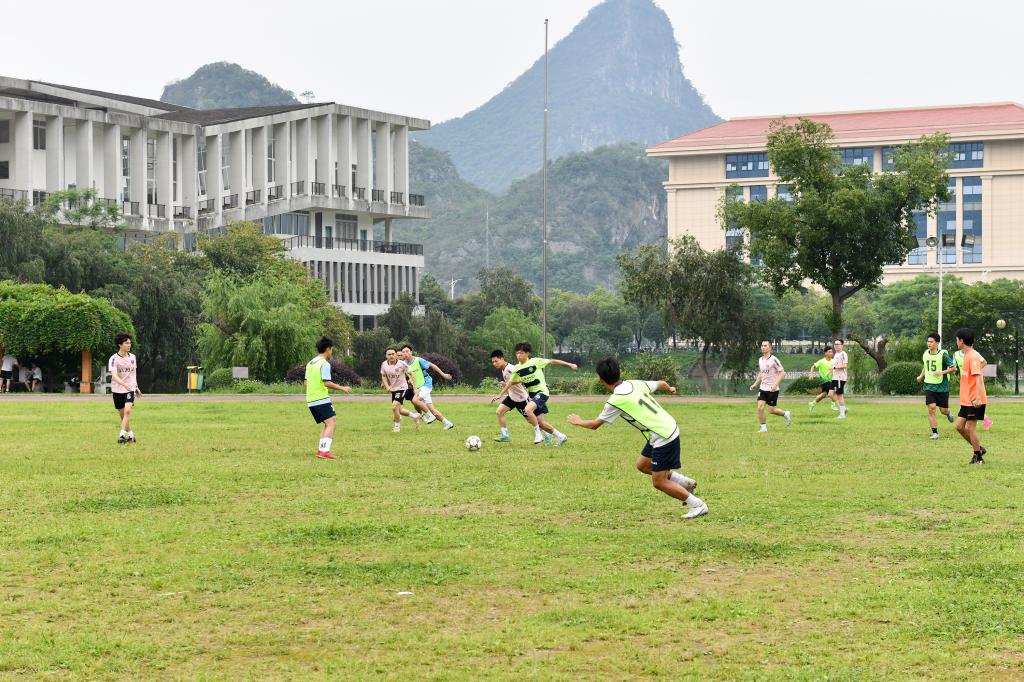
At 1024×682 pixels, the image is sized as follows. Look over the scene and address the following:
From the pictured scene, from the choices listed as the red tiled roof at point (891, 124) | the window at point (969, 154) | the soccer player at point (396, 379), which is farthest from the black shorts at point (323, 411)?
the window at point (969, 154)

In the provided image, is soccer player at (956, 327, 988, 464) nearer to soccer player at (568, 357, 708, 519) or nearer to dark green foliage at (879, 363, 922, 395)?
soccer player at (568, 357, 708, 519)

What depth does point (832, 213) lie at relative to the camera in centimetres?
4803

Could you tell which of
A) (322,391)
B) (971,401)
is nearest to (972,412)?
(971,401)

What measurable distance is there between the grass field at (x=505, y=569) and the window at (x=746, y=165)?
134 metres

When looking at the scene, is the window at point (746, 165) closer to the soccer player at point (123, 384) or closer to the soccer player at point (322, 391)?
the soccer player at point (123, 384)

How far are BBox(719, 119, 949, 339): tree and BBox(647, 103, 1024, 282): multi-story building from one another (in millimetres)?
89804

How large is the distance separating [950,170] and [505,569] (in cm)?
14251

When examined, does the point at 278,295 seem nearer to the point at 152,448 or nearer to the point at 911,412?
the point at 911,412

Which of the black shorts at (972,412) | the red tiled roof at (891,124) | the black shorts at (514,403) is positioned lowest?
the black shorts at (514,403)

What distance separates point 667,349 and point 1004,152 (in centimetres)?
4883

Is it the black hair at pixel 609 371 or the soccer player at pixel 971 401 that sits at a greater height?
the black hair at pixel 609 371

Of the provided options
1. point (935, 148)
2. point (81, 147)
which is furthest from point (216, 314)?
point (81, 147)

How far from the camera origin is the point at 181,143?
95.1m

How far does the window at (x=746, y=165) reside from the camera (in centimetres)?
15150
